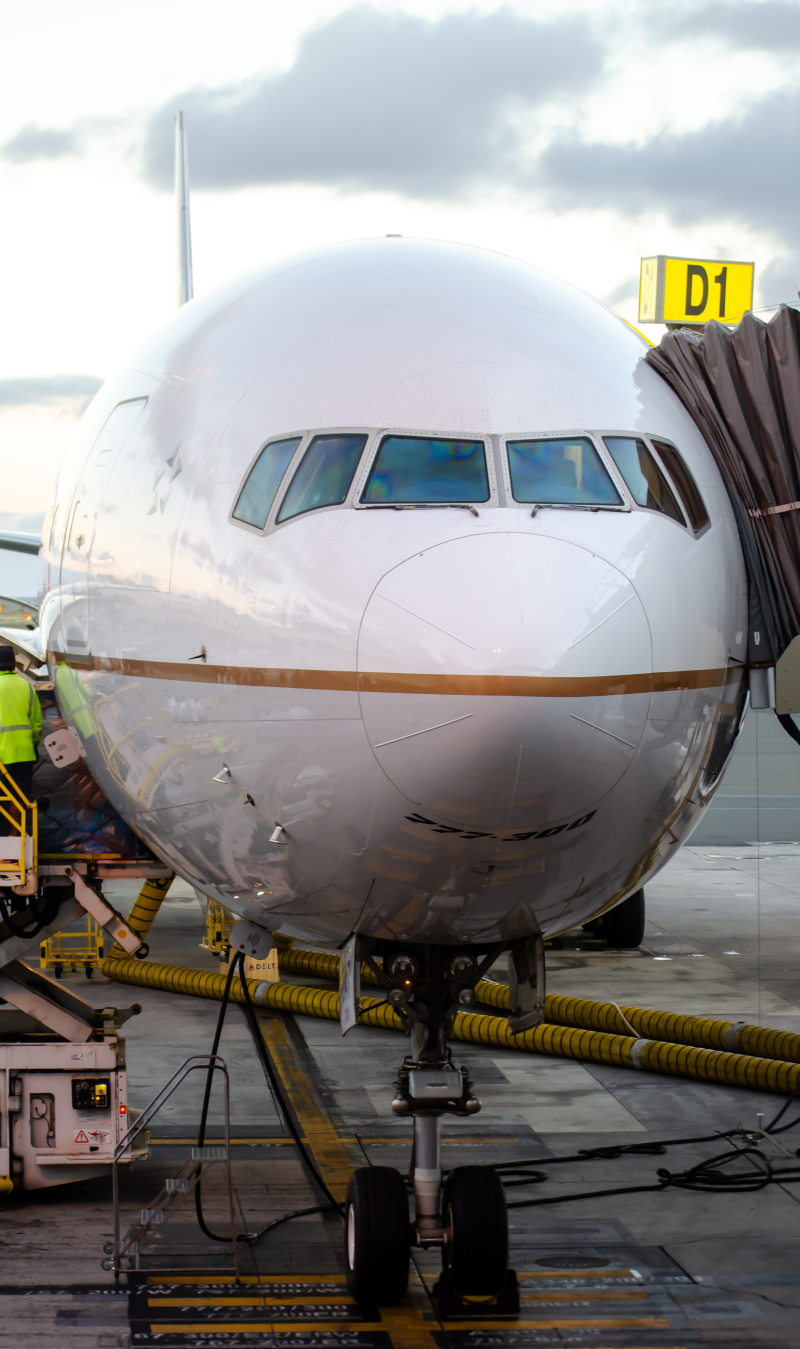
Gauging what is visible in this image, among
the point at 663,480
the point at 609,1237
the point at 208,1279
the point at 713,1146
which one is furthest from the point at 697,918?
the point at 663,480

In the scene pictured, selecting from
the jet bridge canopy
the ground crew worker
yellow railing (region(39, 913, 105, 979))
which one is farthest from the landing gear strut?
yellow railing (region(39, 913, 105, 979))

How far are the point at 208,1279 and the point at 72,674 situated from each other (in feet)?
13.2

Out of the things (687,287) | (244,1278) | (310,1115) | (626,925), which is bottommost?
(310,1115)

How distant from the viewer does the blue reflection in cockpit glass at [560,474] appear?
22.6 feet

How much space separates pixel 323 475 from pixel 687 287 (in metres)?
26.5

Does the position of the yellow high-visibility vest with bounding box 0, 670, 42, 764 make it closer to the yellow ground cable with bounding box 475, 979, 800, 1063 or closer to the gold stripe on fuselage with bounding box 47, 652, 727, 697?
the gold stripe on fuselage with bounding box 47, 652, 727, 697

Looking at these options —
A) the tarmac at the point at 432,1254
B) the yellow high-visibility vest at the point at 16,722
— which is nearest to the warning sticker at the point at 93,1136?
the tarmac at the point at 432,1254

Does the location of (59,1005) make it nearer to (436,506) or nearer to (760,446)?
(436,506)

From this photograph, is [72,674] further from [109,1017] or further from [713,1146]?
[713,1146]

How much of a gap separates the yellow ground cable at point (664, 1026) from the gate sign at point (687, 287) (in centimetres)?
1689

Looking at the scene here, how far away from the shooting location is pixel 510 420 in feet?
23.4

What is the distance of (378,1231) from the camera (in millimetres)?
8906

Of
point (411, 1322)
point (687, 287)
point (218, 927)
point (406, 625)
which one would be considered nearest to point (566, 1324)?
point (411, 1322)

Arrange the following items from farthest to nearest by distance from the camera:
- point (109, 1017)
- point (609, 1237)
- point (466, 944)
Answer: point (109, 1017)
point (609, 1237)
point (466, 944)
